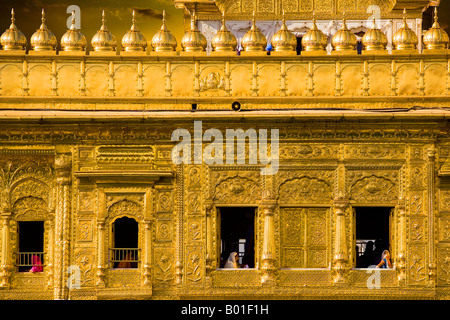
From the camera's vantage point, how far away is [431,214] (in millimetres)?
16797

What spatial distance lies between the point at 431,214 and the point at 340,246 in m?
1.32

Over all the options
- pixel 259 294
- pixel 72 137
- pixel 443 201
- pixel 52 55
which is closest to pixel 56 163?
pixel 72 137

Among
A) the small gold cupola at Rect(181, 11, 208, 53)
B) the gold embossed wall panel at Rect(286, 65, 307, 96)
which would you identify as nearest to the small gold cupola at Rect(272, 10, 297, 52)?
the gold embossed wall panel at Rect(286, 65, 307, 96)

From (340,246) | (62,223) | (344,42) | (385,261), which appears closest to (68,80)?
(62,223)

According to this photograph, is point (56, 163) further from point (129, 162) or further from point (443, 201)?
point (443, 201)

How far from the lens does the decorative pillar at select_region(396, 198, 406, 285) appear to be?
16781 millimetres

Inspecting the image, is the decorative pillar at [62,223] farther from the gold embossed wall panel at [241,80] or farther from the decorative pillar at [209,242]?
the gold embossed wall panel at [241,80]

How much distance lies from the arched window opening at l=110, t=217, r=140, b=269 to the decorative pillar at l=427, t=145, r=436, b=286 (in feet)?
13.2

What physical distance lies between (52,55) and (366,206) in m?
4.86

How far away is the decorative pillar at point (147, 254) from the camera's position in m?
16.9

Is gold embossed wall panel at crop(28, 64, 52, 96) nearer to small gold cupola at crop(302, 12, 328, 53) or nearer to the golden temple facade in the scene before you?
the golden temple facade

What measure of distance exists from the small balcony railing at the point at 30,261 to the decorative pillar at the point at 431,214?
17.7ft

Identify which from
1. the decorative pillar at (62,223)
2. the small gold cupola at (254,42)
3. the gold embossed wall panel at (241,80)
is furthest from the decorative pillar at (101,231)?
the small gold cupola at (254,42)

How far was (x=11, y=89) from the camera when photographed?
17234 millimetres
